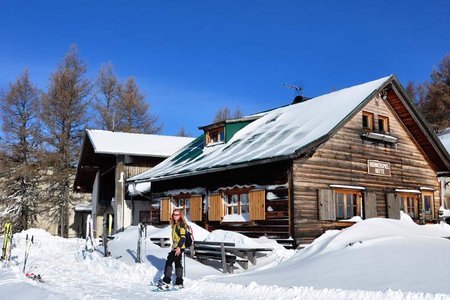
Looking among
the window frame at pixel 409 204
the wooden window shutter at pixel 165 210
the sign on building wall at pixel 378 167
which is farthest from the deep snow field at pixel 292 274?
the wooden window shutter at pixel 165 210

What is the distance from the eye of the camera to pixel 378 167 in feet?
62.6

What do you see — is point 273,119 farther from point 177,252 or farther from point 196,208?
point 177,252

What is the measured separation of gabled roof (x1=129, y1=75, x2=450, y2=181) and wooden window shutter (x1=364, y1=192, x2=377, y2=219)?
308cm

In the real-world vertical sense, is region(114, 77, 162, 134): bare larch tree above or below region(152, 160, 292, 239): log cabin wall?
above

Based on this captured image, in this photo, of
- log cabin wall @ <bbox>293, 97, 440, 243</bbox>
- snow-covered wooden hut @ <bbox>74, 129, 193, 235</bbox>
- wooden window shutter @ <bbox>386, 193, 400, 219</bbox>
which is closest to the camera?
log cabin wall @ <bbox>293, 97, 440, 243</bbox>

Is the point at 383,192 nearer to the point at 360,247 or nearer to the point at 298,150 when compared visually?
the point at 298,150

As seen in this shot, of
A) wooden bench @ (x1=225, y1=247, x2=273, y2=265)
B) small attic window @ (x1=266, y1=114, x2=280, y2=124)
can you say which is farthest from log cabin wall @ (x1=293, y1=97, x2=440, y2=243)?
small attic window @ (x1=266, y1=114, x2=280, y2=124)

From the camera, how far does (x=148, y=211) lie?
2766 centimetres

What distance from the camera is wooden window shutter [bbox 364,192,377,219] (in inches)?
707

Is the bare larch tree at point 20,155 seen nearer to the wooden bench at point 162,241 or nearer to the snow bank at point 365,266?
the wooden bench at point 162,241

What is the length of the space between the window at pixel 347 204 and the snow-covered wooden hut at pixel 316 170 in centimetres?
4

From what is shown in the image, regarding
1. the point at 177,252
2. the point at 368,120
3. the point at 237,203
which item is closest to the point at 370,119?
the point at 368,120

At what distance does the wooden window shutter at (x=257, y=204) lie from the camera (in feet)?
55.6

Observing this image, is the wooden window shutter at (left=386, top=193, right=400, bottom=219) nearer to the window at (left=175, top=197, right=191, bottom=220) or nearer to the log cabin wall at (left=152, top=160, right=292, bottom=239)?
the log cabin wall at (left=152, top=160, right=292, bottom=239)
